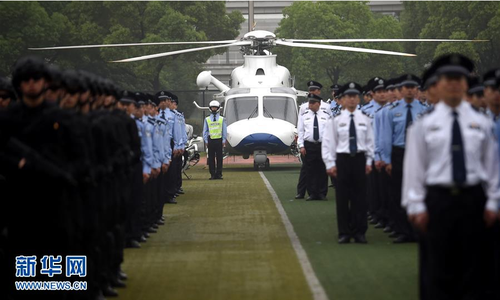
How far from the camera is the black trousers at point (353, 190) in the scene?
15258 mm

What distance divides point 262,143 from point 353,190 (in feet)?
61.5

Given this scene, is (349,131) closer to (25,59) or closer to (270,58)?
(25,59)

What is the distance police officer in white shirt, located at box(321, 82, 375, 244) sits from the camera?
601 inches

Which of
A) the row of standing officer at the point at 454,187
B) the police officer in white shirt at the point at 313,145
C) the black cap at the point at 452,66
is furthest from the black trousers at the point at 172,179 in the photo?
the row of standing officer at the point at 454,187

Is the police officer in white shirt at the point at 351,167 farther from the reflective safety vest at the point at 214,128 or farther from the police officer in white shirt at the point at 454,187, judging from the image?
the reflective safety vest at the point at 214,128

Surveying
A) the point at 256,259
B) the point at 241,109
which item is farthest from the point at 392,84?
the point at 241,109

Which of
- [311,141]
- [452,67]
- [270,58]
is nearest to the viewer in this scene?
[452,67]

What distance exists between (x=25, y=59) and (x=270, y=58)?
27701 millimetres

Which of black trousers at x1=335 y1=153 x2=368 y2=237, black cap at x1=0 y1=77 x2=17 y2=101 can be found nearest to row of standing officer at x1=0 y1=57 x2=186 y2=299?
black cap at x1=0 y1=77 x2=17 y2=101

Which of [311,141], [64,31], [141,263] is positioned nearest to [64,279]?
[141,263]

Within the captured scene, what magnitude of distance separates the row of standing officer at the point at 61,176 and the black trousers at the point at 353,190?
3968mm

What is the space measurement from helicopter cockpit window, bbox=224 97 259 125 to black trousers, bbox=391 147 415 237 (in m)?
19.3

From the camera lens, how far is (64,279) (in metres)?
9.48

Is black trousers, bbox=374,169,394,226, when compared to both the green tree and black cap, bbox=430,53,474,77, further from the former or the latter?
the green tree
